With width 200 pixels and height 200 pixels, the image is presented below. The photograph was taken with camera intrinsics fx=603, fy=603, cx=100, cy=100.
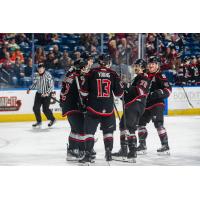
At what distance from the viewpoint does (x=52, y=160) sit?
5.81 m

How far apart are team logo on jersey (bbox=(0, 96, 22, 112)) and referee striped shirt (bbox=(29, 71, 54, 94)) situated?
0.21 metres

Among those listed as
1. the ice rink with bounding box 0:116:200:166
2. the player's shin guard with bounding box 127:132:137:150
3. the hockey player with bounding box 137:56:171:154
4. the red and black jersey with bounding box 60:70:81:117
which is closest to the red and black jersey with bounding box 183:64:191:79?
the hockey player with bounding box 137:56:171:154

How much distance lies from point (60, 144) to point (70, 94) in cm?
61

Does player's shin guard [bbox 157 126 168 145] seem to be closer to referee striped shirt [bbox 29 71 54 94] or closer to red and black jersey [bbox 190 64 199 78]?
red and black jersey [bbox 190 64 199 78]

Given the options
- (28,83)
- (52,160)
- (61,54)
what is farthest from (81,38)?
(52,160)

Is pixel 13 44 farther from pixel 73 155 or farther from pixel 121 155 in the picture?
pixel 121 155

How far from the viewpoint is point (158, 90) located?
19.6 feet

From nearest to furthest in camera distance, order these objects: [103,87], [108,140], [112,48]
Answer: [103,87]
[108,140]
[112,48]

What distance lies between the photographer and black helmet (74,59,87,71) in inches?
224

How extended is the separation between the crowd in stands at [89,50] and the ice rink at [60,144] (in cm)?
45

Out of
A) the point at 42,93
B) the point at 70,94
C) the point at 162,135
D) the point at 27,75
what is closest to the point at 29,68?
the point at 27,75

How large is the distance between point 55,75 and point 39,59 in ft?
1.18
